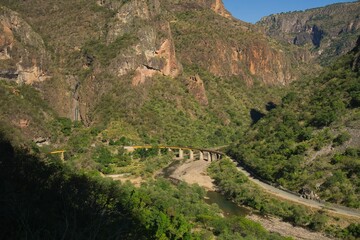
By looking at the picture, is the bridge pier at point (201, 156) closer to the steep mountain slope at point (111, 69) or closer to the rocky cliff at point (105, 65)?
the steep mountain slope at point (111, 69)

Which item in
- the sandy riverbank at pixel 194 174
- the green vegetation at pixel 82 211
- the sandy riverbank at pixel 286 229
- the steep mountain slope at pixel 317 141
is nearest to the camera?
the green vegetation at pixel 82 211

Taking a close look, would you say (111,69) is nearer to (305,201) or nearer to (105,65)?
(105,65)

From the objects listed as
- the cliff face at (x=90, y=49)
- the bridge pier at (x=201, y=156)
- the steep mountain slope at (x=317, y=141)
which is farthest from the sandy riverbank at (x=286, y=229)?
the cliff face at (x=90, y=49)

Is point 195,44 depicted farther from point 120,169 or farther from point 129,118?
point 120,169

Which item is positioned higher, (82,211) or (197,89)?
(197,89)

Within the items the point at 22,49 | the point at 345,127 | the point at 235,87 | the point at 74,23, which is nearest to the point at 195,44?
the point at 235,87

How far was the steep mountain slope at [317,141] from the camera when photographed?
6818cm

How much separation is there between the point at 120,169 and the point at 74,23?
78.6 metres

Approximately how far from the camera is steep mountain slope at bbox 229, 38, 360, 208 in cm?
6818

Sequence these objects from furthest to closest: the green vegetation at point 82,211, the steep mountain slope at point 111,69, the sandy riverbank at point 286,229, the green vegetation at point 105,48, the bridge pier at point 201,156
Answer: the green vegetation at point 105,48, the steep mountain slope at point 111,69, the bridge pier at point 201,156, the sandy riverbank at point 286,229, the green vegetation at point 82,211

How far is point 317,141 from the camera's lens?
80375mm

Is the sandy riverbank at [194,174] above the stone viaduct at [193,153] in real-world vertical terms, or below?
below

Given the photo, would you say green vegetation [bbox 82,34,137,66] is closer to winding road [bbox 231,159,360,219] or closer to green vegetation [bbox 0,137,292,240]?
winding road [bbox 231,159,360,219]

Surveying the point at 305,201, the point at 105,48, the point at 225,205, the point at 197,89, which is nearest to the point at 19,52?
the point at 105,48
